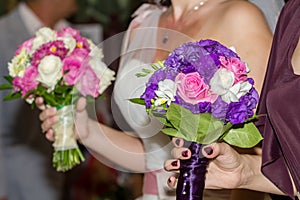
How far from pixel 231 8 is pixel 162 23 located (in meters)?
0.48

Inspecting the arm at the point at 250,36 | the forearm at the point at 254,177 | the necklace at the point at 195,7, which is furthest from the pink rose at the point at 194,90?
the necklace at the point at 195,7

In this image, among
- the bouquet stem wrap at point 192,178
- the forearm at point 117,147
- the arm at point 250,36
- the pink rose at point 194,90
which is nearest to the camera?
the pink rose at point 194,90

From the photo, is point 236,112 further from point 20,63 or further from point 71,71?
point 20,63

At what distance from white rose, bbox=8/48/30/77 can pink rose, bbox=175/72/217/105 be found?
1.00m

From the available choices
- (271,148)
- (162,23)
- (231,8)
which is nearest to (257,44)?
(231,8)

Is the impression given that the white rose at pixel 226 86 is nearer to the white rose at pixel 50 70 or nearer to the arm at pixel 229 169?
the arm at pixel 229 169

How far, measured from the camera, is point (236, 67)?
1.96m

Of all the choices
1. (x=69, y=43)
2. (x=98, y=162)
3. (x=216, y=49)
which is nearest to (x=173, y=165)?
(x=216, y=49)

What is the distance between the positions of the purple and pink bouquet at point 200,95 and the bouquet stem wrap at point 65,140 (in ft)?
2.76

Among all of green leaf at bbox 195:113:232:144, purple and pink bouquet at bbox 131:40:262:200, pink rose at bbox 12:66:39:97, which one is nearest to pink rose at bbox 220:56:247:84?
purple and pink bouquet at bbox 131:40:262:200

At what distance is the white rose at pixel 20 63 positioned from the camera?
2.79m

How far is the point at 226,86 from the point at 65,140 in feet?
3.45

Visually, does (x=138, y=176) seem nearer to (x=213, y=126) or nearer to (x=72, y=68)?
(x=72, y=68)

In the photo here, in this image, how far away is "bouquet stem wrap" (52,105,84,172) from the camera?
281 cm
